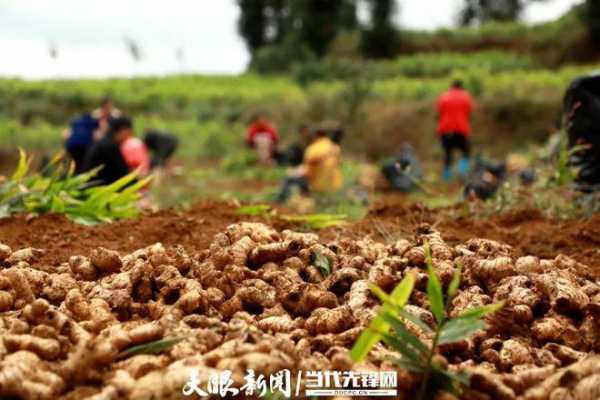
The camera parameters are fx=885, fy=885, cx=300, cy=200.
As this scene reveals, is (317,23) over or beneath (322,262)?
over

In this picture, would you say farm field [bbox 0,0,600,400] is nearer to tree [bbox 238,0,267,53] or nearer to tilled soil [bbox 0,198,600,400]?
tilled soil [bbox 0,198,600,400]

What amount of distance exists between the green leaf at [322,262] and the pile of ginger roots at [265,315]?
0.04ft

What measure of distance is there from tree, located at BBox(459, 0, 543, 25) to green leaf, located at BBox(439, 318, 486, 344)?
39.3 metres

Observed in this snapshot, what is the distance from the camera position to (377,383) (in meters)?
1.94

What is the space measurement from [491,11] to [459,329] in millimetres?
41059

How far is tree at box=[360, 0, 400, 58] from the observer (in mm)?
27453

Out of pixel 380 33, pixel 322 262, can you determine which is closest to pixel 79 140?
pixel 322 262

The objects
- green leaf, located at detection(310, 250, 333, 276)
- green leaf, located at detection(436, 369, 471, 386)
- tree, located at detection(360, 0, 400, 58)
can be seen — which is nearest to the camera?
green leaf, located at detection(436, 369, 471, 386)

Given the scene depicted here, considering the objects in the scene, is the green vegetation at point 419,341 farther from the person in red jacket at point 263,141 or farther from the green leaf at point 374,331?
the person in red jacket at point 263,141

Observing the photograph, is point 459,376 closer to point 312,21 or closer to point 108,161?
point 108,161

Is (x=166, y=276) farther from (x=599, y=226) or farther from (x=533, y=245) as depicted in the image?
(x=599, y=226)

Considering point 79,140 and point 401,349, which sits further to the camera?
point 79,140

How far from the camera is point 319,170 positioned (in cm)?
1008

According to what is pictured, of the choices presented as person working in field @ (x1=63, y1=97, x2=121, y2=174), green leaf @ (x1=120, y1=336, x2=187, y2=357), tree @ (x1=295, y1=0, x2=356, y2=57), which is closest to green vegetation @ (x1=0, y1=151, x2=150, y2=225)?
green leaf @ (x1=120, y1=336, x2=187, y2=357)
